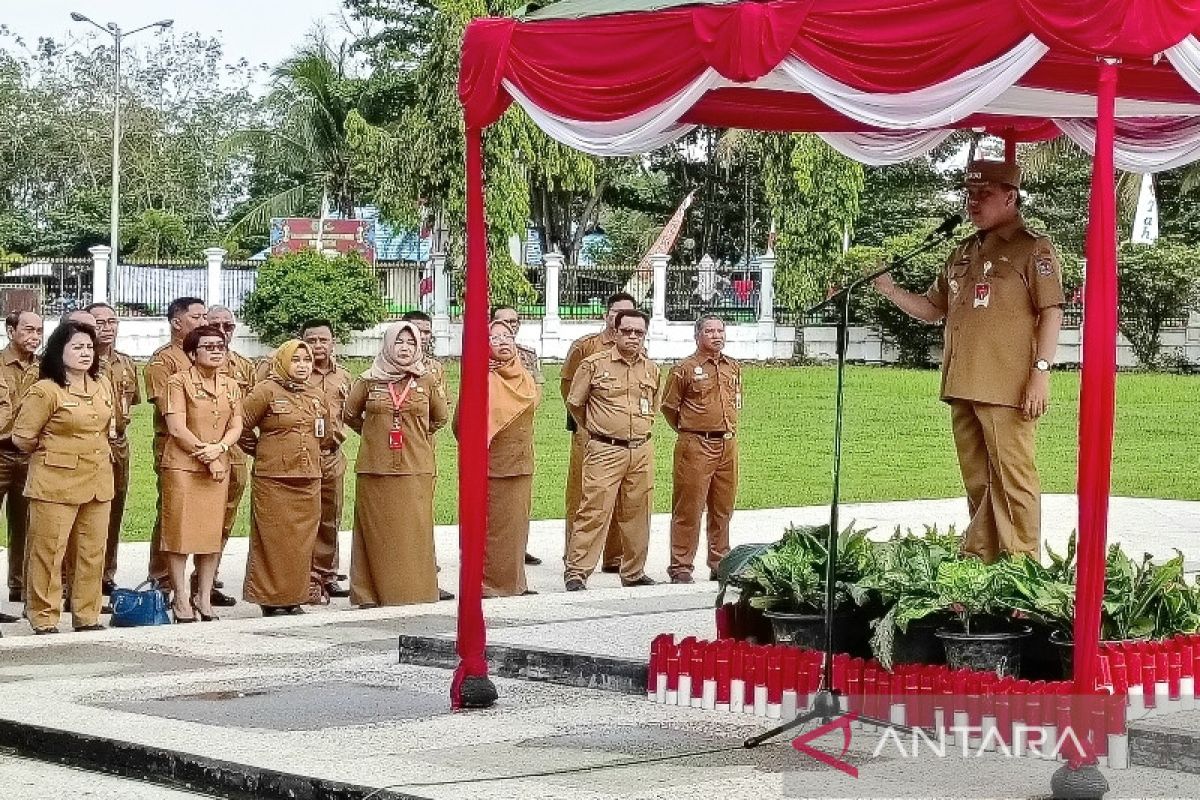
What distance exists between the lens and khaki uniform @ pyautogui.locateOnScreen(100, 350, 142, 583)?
41.5 ft

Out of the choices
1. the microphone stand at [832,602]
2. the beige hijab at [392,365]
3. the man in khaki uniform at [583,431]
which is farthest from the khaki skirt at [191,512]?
the microphone stand at [832,602]

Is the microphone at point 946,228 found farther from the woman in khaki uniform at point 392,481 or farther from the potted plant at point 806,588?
the woman in khaki uniform at point 392,481

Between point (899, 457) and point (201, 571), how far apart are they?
14.3m

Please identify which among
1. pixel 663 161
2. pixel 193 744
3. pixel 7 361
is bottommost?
pixel 193 744

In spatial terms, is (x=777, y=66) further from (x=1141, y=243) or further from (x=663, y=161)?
(x=663, y=161)

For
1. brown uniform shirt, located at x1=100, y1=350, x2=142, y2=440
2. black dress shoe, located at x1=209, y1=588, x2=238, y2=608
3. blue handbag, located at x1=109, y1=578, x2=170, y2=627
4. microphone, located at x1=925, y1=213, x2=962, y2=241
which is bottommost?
black dress shoe, located at x1=209, y1=588, x2=238, y2=608

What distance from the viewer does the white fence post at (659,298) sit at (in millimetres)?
38594

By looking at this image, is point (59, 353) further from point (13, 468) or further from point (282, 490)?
point (282, 490)

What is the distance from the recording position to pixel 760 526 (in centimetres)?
1686

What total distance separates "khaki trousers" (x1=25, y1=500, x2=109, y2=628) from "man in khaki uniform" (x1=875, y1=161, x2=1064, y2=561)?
506 centimetres

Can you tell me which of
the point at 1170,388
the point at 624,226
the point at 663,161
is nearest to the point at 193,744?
the point at 1170,388

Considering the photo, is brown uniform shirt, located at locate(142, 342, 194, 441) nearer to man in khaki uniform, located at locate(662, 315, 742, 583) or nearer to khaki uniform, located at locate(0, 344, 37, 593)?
khaki uniform, located at locate(0, 344, 37, 593)

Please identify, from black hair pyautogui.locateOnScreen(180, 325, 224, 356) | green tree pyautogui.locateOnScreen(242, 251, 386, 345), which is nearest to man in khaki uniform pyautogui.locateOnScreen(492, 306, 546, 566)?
black hair pyautogui.locateOnScreen(180, 325, 224, 356)

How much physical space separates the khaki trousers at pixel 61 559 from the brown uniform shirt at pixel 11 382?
3.00 ft
